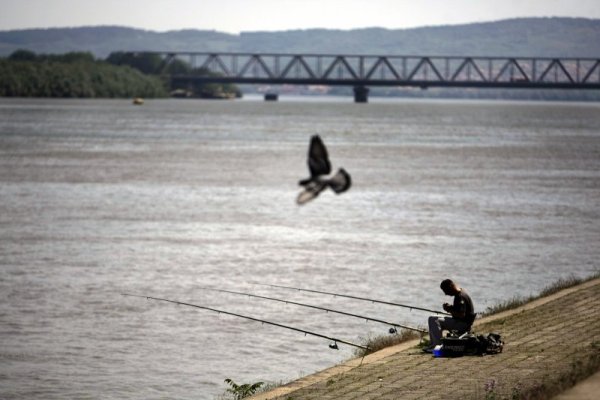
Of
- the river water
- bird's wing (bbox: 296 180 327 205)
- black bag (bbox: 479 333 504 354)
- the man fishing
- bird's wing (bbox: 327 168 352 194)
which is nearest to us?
bird's wing (bbox: 296 180 327 205)

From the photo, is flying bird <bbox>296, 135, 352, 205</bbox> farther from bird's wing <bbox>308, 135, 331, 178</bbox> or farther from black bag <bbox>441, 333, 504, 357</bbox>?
black bag <bbox>441, 333, 504, 357</bbox>

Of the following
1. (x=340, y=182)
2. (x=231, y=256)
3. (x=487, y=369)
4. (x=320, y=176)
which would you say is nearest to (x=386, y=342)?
(x=487, y=369)

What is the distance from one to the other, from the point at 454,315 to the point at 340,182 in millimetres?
8264

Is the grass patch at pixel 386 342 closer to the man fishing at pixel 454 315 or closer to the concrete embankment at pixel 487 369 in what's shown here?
the concrete embankment at pixel 487 369

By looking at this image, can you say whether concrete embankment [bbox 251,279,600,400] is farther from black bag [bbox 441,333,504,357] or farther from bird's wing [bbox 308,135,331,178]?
bird's wing [bbox 308,135,331,178]

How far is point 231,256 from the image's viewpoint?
3384cm

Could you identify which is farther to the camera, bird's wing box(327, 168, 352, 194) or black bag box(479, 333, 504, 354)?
black bag box(479, 333, 504, 354)

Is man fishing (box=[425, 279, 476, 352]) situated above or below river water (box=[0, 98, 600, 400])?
above

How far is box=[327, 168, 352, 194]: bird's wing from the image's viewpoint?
30.0 feet

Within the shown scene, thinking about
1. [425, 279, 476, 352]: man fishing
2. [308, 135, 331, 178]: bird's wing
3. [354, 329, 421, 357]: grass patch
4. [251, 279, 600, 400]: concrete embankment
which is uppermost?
[308, 135, 331, 178]: bird's wing

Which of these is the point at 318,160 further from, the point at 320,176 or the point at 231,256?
the point at 231,256

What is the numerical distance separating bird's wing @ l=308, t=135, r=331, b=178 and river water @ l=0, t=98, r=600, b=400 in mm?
10205

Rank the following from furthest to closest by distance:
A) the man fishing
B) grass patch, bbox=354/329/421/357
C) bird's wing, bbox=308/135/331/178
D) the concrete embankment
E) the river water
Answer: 1. the river water
2. grass patch, bbox=354/329/421/357
3. the man fishing
4. the concrete embankment
5. bird's wing, bbox=308/135/331/178

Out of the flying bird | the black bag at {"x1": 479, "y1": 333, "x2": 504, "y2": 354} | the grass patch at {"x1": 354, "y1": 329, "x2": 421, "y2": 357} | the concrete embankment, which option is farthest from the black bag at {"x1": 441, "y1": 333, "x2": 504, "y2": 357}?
the flying bird
